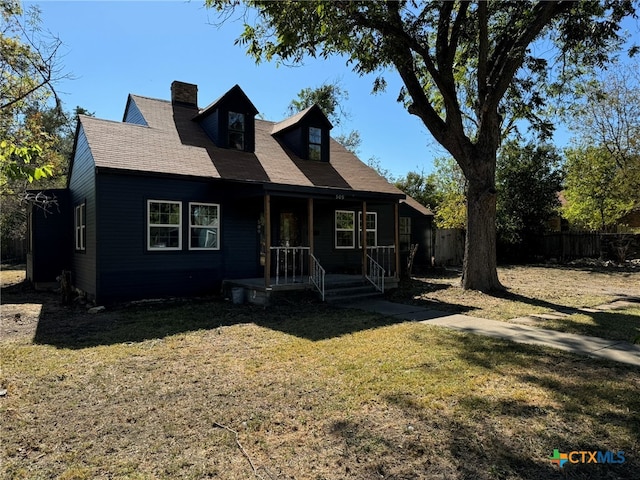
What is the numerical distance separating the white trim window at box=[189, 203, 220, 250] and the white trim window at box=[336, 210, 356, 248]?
4599 millimetres

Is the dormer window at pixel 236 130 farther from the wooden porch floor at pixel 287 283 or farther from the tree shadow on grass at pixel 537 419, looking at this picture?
the tree shadow on grass at pixel 537 419

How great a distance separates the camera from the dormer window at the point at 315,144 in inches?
556

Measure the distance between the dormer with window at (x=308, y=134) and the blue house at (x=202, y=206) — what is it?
40 millimetres

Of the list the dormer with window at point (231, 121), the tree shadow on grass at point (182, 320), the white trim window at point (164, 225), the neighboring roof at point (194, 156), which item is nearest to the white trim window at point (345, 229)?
the neighboring roof at point (194, 156)

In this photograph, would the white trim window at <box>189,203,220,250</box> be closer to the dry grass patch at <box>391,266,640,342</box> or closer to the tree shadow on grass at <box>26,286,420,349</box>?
the tree shadow on grass at <box>26,286,420,349</box>

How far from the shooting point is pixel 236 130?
12750 millimetres

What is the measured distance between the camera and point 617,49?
1157 cm

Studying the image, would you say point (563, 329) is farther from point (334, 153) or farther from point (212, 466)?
point (334, 153)

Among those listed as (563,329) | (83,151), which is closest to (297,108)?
(83,151)

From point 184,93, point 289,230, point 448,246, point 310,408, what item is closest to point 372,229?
point 289,230

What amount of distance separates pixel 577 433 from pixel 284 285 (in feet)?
23.8

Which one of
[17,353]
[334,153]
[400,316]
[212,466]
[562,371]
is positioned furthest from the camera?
[334,153]

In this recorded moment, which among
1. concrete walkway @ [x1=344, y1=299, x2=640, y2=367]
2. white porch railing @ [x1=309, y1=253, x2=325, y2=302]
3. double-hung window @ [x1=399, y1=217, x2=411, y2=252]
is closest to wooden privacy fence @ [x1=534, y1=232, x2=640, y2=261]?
double-hung window @ [x1=399, y1=217, x2=411, y2=252]

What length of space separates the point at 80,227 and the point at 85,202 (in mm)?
1080
